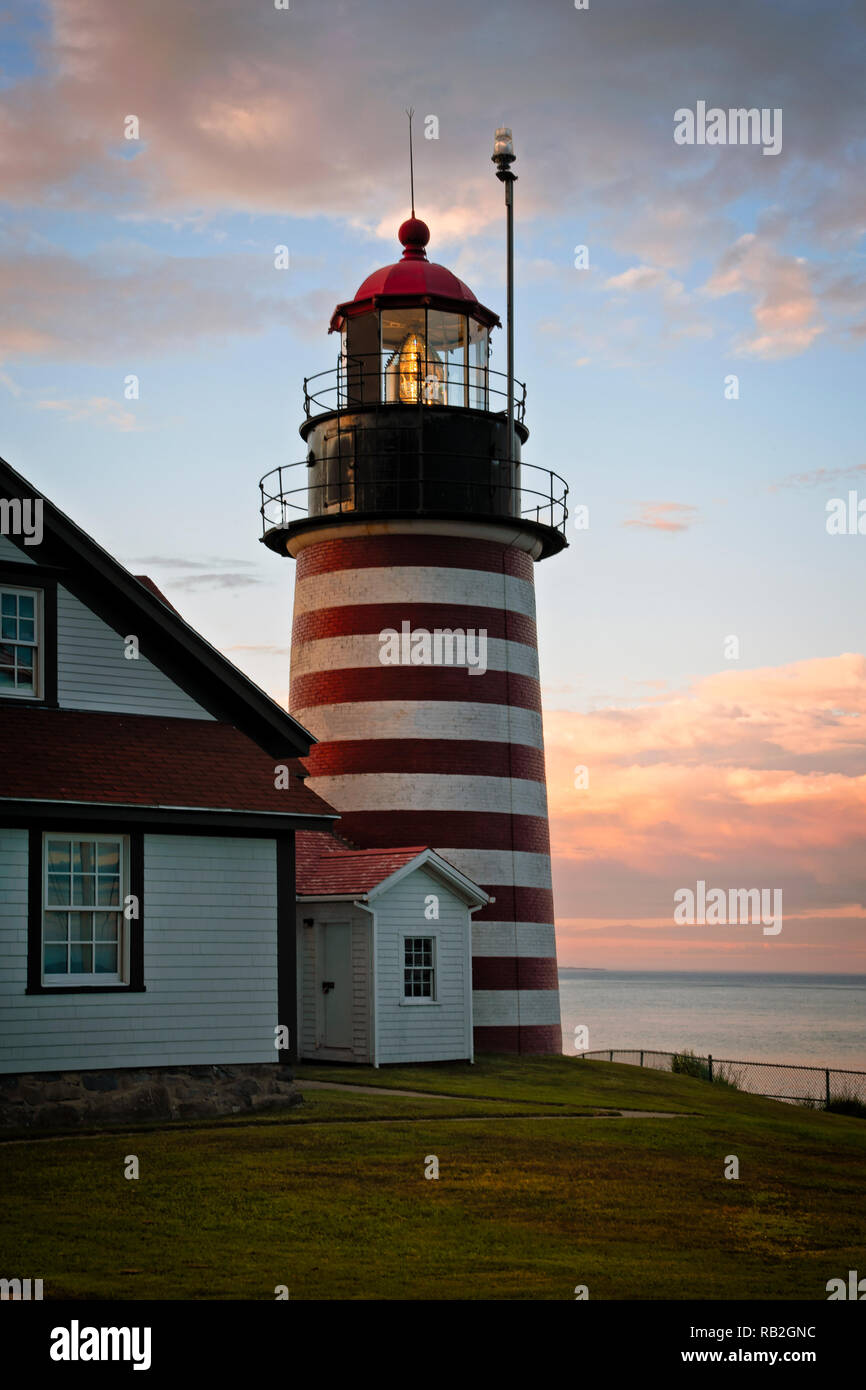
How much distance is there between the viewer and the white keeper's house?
18344 mm

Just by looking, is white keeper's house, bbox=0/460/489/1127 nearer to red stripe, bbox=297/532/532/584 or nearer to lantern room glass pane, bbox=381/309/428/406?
red stripe, bbox=297/532/532/584

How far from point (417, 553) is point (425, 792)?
4.47 meters

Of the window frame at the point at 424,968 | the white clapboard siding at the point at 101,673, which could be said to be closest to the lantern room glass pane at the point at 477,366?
the window frame at the point at 424,968

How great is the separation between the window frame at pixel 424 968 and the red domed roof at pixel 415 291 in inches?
471

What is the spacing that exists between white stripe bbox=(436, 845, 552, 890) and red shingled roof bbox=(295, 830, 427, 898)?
999 millimetres

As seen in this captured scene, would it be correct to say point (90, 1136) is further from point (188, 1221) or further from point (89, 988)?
point (188, 1221)

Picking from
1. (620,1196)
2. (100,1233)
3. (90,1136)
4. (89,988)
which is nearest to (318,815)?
(89,988)

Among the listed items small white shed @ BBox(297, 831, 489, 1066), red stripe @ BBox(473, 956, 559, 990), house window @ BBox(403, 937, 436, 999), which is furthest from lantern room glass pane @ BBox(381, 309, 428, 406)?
red stripe @ BBox(473, 956, 559, 990)

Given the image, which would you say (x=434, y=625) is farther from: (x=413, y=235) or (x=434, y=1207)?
(x=434, y=1207)

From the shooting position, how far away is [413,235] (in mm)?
32281

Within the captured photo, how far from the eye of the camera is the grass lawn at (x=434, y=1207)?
1116 cm

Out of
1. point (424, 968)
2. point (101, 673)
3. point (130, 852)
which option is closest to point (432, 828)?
point (424, 968)

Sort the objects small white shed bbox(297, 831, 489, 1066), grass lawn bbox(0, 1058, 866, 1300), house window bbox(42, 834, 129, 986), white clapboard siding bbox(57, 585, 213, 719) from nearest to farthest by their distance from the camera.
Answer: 1. grass lawn bbox(0, 1058, 866, 1300)
2. house window bbox(42, 834, 129, 986)
3. white clapboard siding bbox(57, 585, 213, 719)
4. small white shed bbox(297, 831, 489, 1066)

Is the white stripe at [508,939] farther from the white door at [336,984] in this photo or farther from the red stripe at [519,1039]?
the white door at [336,984]
